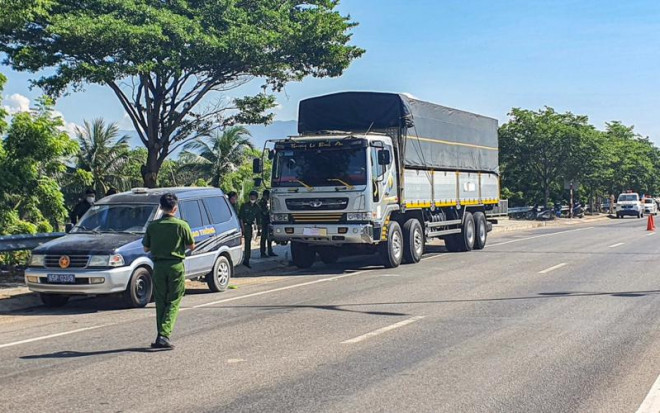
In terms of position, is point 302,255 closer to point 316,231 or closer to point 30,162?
point 316,231

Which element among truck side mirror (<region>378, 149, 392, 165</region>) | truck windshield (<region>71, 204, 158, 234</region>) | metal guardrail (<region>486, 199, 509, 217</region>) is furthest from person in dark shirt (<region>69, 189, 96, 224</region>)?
metal guardrail (<region>486, 199, 509, 217</region>)

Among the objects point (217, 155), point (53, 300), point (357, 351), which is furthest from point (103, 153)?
point (357, 351)

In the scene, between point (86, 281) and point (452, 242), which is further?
point (452, 242)

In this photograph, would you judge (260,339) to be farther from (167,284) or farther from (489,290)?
(489,290)

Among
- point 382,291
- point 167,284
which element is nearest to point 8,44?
point 382,291

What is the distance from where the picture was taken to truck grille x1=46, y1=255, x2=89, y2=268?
11339 millimetres

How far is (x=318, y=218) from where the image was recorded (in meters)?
16.4

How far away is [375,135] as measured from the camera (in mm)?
16938

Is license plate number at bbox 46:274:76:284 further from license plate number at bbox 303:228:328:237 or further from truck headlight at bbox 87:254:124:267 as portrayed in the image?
license plate number at bbox 303:228:328:237

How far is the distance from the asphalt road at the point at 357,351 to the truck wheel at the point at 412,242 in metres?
3.64

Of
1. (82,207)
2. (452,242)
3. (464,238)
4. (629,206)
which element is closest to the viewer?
(82,207)

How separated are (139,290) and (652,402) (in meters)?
8.10

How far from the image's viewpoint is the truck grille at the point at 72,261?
1134cm

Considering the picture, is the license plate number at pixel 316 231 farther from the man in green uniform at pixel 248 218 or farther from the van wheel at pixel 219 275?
the van wheel at pixel 219 275
